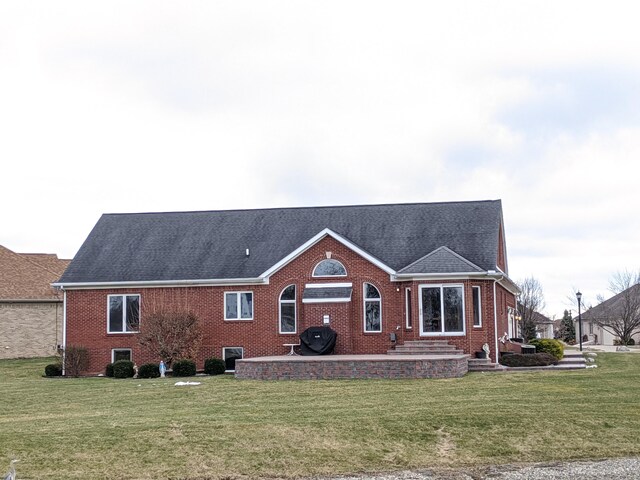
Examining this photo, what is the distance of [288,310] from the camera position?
32.0m

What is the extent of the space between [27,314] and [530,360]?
2540 cm

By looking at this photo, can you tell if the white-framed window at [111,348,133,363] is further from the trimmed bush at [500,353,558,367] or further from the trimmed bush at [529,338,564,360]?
the trimmed bush at [529,338,564,360]

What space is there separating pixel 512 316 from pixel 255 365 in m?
15.8

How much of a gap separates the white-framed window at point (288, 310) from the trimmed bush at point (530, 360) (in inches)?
318

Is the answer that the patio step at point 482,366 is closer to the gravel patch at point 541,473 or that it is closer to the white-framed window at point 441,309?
the white-framed window at point 441,309

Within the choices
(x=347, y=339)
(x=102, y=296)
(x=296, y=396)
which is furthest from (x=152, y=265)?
(x=296, y=396)

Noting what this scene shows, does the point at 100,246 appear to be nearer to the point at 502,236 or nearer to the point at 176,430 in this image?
the point at 502,236

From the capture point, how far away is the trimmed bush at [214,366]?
30.1m

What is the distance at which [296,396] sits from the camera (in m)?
22.0

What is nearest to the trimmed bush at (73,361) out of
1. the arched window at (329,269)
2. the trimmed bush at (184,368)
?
the trimmed bush at (184,368)

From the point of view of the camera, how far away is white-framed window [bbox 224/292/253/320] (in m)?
32.5

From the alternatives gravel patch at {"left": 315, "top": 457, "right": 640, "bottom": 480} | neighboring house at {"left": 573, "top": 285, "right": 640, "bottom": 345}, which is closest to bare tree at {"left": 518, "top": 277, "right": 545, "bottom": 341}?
neighboring house at {"left": 573, "top": 285, "right": 640, "bottom": 345}

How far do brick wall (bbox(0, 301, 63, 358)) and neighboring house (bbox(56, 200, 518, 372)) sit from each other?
27.0 feet

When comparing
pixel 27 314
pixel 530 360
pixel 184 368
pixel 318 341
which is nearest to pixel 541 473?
pixel 530 360
